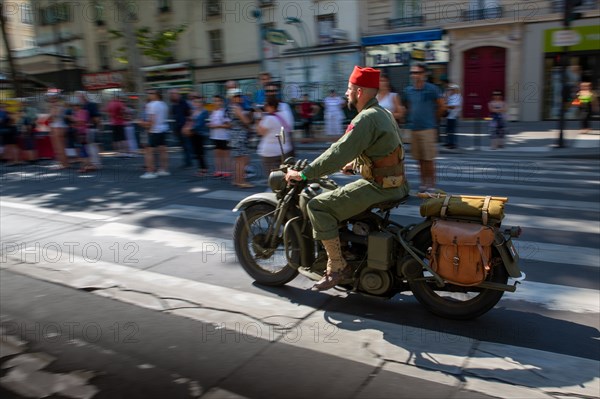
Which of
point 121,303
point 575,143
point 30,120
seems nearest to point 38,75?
point 30,120

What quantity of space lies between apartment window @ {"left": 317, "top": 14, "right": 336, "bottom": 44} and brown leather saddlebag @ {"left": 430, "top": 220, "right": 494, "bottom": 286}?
23279mm

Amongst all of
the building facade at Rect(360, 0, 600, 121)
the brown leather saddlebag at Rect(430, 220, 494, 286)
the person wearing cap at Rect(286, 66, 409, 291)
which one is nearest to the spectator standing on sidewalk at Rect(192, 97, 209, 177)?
the person wearing cap at Rect(286, 66, 409, 291)

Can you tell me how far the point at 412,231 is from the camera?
12.3 feet

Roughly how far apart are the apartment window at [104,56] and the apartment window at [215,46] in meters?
9.44

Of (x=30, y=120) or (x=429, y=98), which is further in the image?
(x=30, y=120)

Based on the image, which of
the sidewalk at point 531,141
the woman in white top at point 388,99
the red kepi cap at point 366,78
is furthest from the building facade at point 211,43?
the red kepi cap at point 366,78

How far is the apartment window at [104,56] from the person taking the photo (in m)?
36.1

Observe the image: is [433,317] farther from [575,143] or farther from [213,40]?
[213,40]

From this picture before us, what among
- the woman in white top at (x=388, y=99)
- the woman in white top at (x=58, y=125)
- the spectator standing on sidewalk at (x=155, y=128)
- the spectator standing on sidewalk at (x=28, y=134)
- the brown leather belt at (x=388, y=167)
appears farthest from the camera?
the spectator standing on sidewalk at (x=28, y=134)

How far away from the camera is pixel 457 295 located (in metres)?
3.80

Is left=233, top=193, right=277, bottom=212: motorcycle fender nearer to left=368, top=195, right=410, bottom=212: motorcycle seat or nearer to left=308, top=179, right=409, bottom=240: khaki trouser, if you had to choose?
left=308, top=179, right=409, bottom=240: khaki trouser

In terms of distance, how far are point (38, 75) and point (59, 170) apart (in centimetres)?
3031

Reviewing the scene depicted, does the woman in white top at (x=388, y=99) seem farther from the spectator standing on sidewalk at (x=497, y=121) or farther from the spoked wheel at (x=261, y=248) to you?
the spectator standing on sidewalk at (x=497, y=121)

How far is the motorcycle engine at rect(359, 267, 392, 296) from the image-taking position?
379 centimetres
